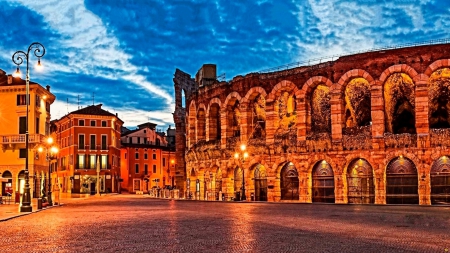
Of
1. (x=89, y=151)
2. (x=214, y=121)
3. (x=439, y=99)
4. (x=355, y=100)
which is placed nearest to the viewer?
(x=439, y=99)

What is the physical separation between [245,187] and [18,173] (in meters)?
22.8

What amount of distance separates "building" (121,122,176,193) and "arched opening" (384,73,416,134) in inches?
2029

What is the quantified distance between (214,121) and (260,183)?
905 cm

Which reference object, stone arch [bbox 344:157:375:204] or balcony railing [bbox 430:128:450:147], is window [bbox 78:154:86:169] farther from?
balcony railing [bbox 430:128:450:147]

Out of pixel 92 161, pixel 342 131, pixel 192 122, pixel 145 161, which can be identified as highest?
pixel 192 122

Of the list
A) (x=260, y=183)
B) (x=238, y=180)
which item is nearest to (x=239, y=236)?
(x=260, y=183)

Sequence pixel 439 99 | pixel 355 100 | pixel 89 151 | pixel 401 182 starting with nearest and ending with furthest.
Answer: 1. pixel 401 182
2. pixel 439 99
3. pixel 355 100
4. pixel 89 151

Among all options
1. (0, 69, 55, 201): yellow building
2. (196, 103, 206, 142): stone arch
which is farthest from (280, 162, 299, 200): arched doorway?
(0, 69, 55, 201): yellow building

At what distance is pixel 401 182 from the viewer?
3644 centimetres

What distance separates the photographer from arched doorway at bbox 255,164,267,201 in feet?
144

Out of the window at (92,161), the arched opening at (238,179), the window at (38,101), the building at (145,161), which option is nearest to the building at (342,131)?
the arched opening at (238,179)

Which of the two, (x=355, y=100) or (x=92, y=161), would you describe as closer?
(x=355, y=100)

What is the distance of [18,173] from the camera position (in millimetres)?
51406

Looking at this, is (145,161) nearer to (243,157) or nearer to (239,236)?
(243,157)
